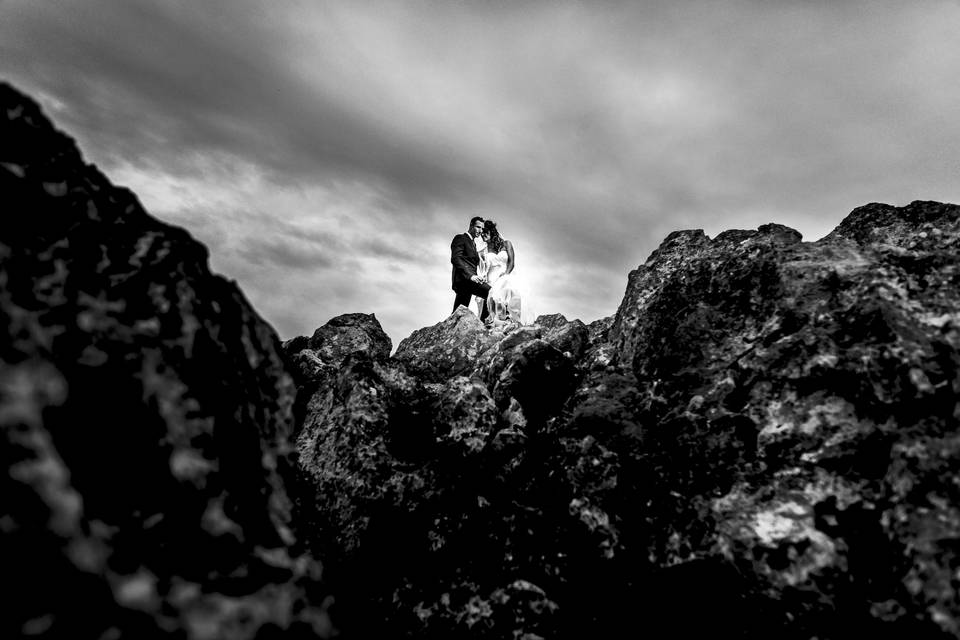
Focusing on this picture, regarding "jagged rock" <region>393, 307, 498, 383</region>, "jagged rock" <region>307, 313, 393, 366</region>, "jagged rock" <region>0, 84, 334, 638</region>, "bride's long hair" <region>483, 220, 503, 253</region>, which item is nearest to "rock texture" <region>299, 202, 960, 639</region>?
"jagged rock" <region>0, 84, 334, 638</region>

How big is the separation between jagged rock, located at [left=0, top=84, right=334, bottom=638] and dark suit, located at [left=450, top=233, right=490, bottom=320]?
48.1 ft

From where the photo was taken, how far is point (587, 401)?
552 cm

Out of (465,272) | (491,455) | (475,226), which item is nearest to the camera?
(491,455)

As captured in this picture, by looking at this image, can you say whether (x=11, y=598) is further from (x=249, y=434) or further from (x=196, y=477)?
(x=249, y=434)

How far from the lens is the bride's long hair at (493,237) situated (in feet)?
63.7

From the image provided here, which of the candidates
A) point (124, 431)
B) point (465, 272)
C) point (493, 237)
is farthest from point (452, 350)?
point (493, 237)

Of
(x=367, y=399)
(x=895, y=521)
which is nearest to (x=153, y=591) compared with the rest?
(x=367, y=399)

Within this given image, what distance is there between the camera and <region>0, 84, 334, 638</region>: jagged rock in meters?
2.06

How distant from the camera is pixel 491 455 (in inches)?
210

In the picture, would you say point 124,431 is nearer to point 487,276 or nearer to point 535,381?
point 535,381

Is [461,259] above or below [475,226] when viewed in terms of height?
below

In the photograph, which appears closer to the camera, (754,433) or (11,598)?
(11,598)

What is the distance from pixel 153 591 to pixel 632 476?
388 cm

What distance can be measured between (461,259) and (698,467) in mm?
14266
